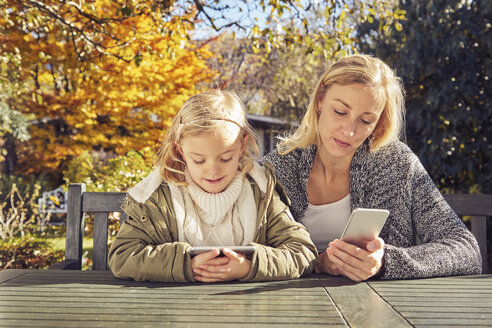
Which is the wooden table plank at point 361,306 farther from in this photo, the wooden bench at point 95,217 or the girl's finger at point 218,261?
the wooden bench at point 95,217

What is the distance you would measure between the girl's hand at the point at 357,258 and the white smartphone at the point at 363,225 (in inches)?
1.3

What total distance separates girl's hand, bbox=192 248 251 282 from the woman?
0.42 metres

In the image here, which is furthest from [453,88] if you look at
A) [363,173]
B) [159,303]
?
[159,303]

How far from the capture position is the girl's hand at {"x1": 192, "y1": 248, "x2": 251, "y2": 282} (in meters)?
1.87

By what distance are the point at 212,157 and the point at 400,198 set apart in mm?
1046

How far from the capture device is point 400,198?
2.54 m

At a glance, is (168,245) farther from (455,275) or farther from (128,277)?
(455,275)

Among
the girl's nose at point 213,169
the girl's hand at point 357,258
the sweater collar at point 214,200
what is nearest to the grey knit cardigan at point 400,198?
the girl's hand at point 357,258

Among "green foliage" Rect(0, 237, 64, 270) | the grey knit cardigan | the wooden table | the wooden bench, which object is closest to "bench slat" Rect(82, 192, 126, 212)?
the wooden bench

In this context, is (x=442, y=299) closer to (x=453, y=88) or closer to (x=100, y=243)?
(x=100, y=243)

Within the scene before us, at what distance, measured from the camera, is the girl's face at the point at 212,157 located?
2051 millimetres

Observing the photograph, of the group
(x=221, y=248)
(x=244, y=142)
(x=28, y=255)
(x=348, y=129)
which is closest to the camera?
(x=221, y=248)

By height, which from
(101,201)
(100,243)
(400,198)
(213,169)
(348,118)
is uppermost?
(348,118)

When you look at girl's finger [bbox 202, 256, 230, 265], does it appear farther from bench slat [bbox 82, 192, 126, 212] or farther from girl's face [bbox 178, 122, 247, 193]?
bench slat [bbox 82, 192, 126, 212]
